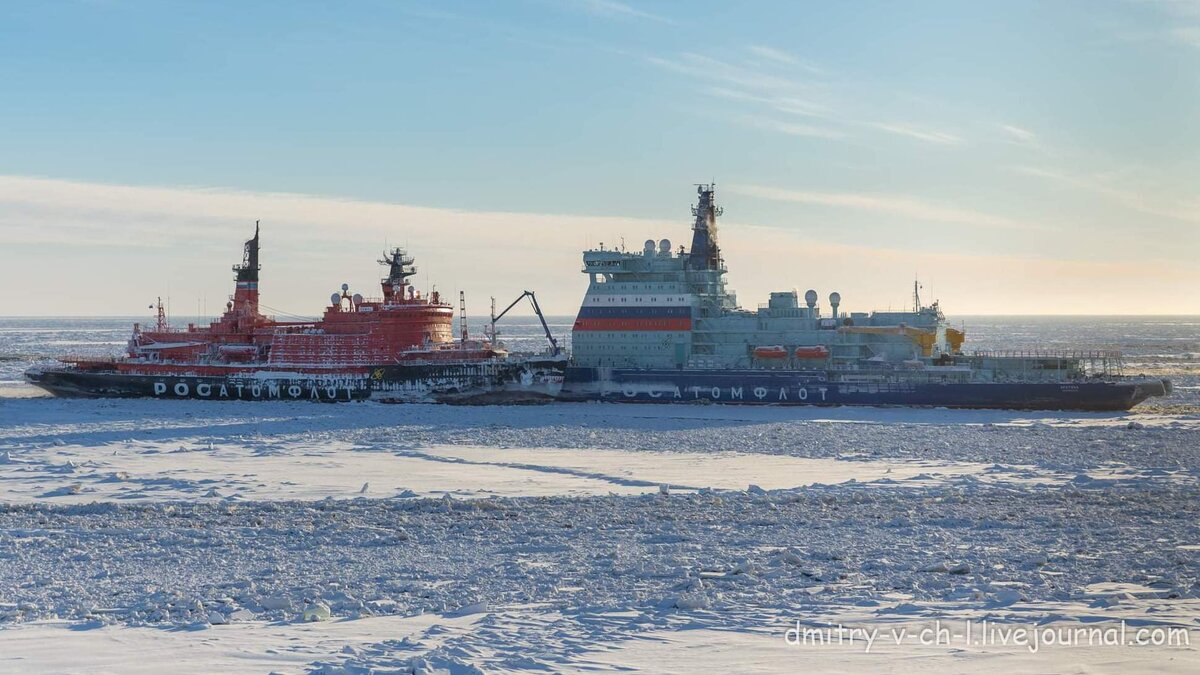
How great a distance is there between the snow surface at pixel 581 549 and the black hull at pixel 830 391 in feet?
31.9

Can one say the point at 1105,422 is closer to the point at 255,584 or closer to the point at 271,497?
the point at 271,497

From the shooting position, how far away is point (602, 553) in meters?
15.8

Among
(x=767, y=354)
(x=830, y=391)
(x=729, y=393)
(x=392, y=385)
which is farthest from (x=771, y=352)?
(x=392, y=385)

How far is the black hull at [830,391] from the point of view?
1622 inches

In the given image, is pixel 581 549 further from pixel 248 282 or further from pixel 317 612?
pixel 248 282

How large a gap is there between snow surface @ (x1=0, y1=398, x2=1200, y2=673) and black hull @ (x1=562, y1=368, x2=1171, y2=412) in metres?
9.74

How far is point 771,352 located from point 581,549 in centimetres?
2998

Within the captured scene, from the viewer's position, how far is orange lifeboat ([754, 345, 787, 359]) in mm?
44969

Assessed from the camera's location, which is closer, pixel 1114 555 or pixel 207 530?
pixel 1114 555

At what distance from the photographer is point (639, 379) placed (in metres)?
45.2

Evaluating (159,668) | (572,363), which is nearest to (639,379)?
(572,363)

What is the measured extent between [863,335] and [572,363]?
12163 mm

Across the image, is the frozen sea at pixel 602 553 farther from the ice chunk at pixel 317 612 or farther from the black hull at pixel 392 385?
the black hull at pixel 392 385

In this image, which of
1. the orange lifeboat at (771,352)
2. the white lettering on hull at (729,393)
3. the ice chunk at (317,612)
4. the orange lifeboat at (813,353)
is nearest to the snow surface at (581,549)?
the ice chunk at (317,612)
